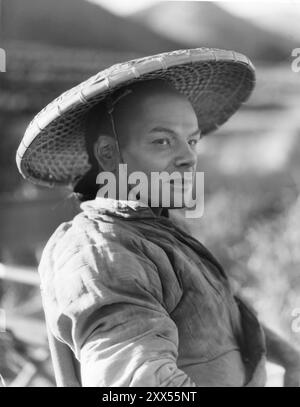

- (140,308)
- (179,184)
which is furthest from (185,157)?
(140,308)

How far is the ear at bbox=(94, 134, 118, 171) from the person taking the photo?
1.14m

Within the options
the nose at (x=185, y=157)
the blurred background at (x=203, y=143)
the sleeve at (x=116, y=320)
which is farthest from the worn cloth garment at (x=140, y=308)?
the blurred background at (x=203, y=143)

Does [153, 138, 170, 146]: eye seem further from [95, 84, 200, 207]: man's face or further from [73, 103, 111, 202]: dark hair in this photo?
[73, 103, 111, 202]: dark hair

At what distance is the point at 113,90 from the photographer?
1.05 meters

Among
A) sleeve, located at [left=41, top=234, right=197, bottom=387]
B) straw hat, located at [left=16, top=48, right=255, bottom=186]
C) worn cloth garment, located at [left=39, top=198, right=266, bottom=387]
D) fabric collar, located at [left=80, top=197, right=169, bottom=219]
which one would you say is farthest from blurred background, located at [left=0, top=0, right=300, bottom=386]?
sleeve, located at [left=41, top=234, right=197, bottom=387]

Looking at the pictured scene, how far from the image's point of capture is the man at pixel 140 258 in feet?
2.73

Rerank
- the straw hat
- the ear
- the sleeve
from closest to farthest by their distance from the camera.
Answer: the sleeve
the straw hat
the ear

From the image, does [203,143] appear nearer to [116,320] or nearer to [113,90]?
[113,90]

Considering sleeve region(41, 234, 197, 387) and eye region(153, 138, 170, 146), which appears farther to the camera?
eye region(153, 138, 170, 146)

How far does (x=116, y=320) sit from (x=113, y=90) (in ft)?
1.44

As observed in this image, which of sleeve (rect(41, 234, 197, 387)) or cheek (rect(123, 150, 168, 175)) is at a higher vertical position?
cheek (rect(123, 150, 168, 175))

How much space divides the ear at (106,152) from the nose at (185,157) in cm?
14

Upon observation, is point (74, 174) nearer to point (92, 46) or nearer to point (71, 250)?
point (71, 250)

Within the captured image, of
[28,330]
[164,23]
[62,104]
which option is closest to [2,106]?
[164,23]
